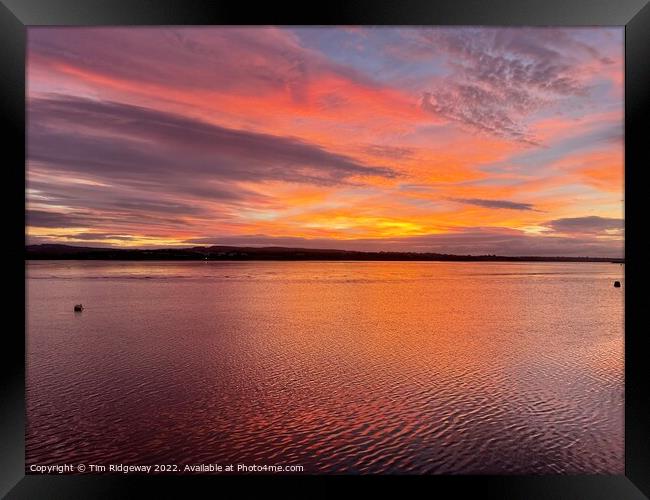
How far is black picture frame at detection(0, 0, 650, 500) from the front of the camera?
15.0ft

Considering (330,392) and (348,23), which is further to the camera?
(330,392)

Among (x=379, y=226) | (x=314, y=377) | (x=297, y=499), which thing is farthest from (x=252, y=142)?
(x=297, y=499)

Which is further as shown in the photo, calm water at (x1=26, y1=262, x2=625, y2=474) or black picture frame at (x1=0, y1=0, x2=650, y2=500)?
calm water at (x1=26, y1=262, x2=625, y2=474)

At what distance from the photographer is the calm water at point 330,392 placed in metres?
8.45

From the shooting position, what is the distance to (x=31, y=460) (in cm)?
835

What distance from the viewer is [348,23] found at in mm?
4711

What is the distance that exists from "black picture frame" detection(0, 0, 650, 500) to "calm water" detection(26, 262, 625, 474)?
11.2ft

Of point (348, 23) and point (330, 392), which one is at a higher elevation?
point (348, 23)

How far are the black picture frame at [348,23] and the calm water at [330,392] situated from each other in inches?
135

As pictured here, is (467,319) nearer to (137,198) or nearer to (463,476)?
(463,476)

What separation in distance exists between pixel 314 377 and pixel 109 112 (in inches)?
1565

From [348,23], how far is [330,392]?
9.53 m

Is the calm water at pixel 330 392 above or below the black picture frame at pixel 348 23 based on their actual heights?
below

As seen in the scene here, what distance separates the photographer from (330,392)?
11812 mm
